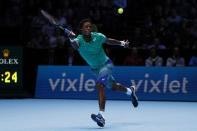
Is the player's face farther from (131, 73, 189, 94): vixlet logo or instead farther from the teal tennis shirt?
(131, 73, 189, 94): vixlet logo

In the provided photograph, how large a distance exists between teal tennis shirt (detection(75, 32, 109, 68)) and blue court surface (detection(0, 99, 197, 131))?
119 cm

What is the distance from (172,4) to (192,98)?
4744 millimetres

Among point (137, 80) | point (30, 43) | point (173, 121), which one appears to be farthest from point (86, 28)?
point (30, 43)

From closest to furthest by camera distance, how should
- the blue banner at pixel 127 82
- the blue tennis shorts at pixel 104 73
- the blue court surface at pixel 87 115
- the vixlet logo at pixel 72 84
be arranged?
the blue court surface at pixel 87 115 < the blue tennis shorts at pixel 104 73 < the blue banner at pixel 127 82 < the vixlet logo at pixel 72 84

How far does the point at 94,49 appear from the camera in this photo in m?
10.4

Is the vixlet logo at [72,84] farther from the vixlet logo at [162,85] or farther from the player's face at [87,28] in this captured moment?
the player's face at [87,28]

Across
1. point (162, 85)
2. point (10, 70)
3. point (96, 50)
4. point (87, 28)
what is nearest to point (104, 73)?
point (96, 50)

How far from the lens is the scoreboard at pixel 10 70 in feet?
53.0

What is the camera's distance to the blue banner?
15930mm

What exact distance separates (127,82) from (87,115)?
14.2 feet

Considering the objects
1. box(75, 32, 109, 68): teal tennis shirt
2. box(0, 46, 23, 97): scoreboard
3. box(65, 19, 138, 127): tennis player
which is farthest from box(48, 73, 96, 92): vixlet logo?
box(75, 32, 109, 68): teal tennis shirt

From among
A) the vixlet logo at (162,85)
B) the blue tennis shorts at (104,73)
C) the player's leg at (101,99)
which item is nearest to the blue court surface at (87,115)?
the player's leg at (101,99)

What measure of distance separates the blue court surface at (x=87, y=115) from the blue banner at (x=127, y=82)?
54 cm

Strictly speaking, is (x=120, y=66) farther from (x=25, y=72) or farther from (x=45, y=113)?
(x=45, y=113)
